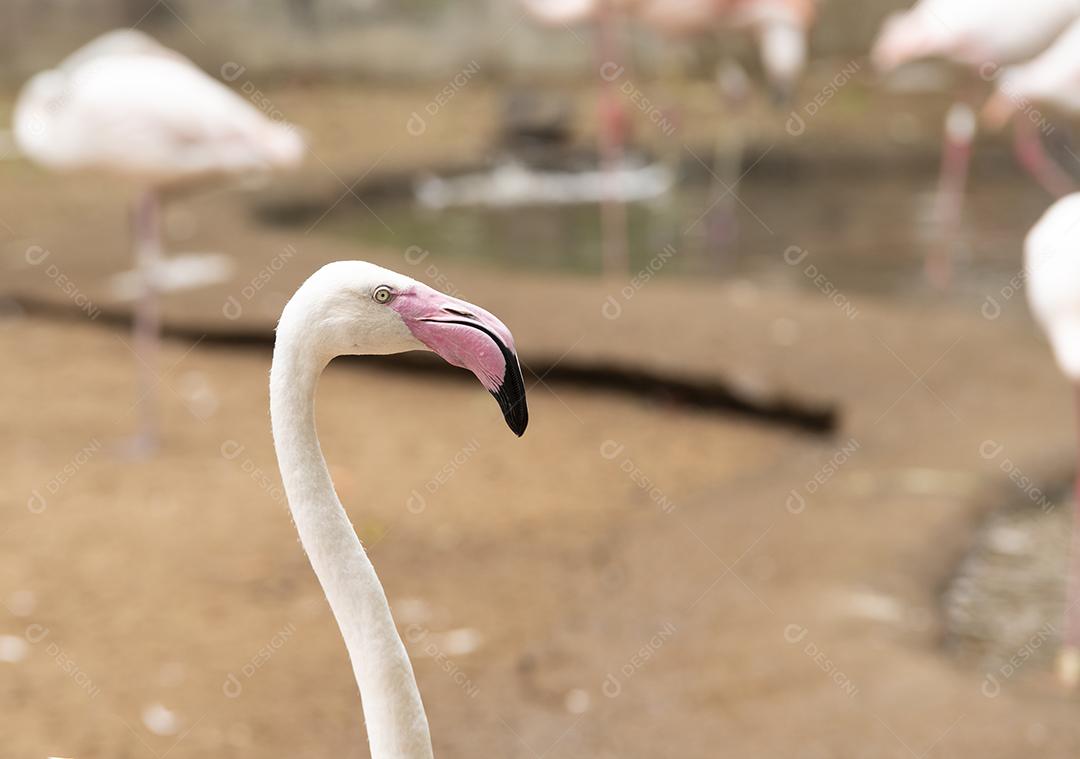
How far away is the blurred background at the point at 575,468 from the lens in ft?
11.5

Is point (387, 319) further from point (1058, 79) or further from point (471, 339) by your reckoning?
point (1058, 79)

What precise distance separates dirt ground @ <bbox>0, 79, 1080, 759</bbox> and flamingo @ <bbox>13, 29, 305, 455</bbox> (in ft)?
2.37

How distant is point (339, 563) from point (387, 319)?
0.34 meters

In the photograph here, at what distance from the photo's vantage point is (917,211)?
31.4ft

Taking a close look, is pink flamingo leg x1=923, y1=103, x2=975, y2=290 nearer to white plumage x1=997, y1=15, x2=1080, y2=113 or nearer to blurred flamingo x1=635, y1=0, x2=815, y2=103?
blurred flamingo x1=635, y1=0, x2=815, y2=103

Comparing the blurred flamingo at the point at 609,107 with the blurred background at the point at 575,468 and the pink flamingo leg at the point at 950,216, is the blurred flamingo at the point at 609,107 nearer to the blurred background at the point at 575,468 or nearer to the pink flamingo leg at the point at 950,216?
the blurred background at the point at 575,468

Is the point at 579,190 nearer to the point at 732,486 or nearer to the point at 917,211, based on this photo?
the point at 917,211

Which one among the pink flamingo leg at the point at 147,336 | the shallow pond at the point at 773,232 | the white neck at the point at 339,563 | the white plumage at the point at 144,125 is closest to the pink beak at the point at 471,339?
the white neck at the point at 339,563

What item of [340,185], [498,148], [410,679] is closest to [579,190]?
[498,148]

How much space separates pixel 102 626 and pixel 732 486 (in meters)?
2.12

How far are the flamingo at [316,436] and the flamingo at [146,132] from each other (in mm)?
3443

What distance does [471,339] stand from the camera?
188 cm

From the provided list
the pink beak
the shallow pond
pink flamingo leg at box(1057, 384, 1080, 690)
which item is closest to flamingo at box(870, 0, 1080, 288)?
the shallow pond

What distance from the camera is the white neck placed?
192 centimetres
